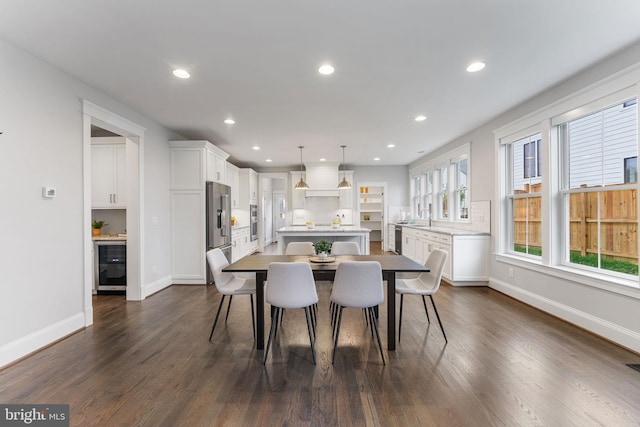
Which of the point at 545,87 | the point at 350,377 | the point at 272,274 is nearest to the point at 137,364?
the point at 272,274

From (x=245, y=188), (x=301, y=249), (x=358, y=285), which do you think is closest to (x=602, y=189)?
(x=358, y=285)

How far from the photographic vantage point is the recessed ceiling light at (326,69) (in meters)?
2.85

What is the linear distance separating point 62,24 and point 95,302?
3541mm

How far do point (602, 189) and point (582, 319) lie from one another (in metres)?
1.35

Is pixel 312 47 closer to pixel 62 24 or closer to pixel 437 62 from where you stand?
pixel 437 62

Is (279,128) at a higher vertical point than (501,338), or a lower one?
higher

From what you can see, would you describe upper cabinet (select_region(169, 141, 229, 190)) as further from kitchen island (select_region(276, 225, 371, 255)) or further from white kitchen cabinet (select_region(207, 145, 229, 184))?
kitchen island (select_region(276, 225, 371, 255))

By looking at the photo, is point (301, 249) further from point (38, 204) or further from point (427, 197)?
point (427, 197)

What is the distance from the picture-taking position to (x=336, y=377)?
Result: 2.21m

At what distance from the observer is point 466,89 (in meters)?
3.46

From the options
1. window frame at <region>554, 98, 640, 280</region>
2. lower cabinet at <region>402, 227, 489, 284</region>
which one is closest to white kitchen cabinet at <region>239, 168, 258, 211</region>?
lower cabinet at <region>402, 227, 489, 284</region>

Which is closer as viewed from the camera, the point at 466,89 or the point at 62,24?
the point at 62,24

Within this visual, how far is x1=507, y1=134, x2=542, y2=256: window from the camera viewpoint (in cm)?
397

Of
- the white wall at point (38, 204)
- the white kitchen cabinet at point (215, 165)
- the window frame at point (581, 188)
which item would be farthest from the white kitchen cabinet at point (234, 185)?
the window frame at point (581, 188)
